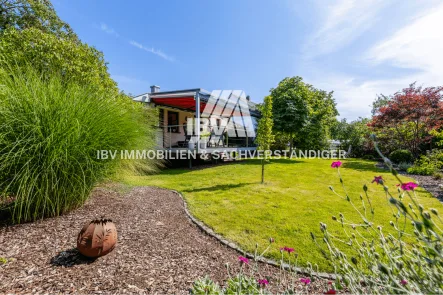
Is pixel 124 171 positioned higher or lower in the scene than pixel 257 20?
lower

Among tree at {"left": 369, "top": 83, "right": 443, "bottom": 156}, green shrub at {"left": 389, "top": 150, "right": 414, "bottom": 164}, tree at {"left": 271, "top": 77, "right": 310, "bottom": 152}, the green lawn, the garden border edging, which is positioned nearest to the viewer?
the garden border edging

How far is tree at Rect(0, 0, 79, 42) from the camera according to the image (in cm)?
1239

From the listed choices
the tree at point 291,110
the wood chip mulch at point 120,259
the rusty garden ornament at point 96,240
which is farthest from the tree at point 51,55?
the tree at point 291,110

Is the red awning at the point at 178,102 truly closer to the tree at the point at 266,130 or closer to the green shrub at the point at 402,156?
the tree at the point at 266,130

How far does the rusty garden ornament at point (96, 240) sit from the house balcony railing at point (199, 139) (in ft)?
24.1

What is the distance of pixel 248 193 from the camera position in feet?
18.9

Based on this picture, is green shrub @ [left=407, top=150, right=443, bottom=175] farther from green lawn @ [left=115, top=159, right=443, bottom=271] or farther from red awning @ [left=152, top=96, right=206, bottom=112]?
red awning @ [left=152, top=96, right=206, bottom=112]

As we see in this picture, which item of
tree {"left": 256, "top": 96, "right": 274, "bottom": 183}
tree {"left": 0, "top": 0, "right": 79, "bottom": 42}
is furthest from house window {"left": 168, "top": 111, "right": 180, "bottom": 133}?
tree {"left": 0, "top": 0, "right": 79, "bottom": 42}

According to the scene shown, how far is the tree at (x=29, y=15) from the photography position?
12391 mm

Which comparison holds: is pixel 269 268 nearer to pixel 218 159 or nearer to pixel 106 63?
pixel 106 63

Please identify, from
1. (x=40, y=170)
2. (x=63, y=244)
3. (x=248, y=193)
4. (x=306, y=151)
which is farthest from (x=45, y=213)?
(x=306, y=151)

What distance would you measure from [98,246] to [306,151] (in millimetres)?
14276

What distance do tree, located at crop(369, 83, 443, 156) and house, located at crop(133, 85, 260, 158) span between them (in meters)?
8.60

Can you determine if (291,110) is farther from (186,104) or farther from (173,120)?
(173,120)
